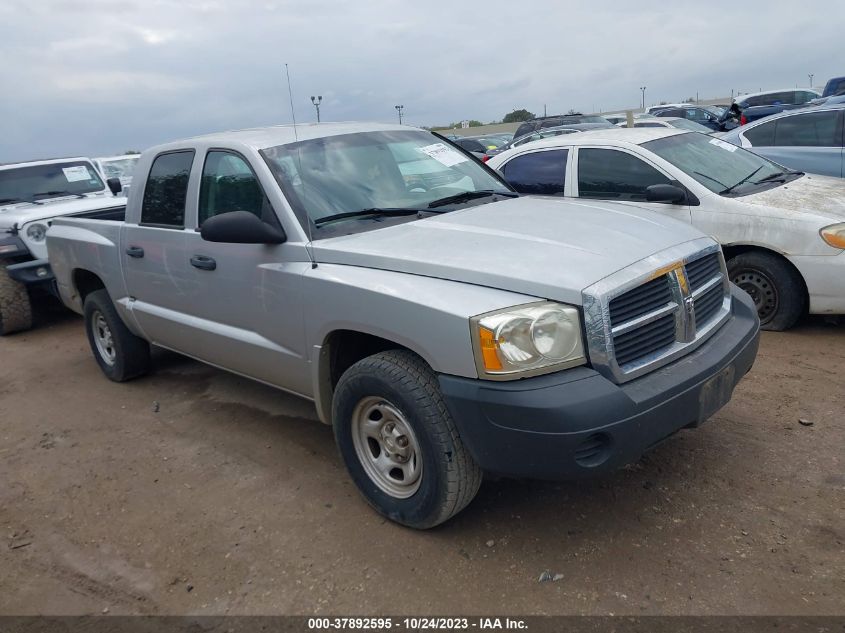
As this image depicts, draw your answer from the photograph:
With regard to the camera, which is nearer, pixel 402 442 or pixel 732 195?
pixel 402 442

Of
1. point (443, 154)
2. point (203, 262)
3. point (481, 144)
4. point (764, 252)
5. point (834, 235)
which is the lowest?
point (764, 252)

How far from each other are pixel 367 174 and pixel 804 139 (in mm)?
6380

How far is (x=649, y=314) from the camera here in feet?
9.64

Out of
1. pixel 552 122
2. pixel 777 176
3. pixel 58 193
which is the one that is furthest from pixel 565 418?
pixel 552 122

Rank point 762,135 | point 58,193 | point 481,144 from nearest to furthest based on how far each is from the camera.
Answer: point 762,135
point 58,193
point 481,144

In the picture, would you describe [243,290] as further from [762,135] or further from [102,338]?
[762,135]

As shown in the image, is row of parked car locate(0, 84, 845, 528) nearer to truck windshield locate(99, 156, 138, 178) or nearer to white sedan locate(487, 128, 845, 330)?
white sedan locate(487, 128, 845, 330)

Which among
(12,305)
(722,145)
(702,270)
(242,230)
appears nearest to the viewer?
(702,270)

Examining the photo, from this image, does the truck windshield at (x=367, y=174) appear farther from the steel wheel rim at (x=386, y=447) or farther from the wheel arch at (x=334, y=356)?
the steel wheel rim at (x=386, y=447)

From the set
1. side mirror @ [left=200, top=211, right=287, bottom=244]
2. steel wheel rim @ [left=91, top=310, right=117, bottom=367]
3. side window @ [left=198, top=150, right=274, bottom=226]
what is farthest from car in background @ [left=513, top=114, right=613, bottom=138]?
side mirror @ [left=200, top=211, right=287, bottom=244]

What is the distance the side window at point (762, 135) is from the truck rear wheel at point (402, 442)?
23.3 feet

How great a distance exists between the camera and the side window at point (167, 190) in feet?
14.5

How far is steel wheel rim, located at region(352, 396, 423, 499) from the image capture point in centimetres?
315

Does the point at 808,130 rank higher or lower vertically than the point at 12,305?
higher
